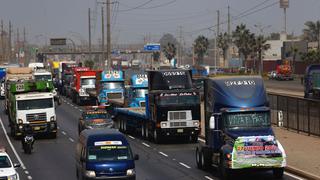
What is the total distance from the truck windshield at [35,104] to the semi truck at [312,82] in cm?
2388

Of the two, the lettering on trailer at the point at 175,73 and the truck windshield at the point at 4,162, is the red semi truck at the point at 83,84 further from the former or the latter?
the truck windshield at the point at 4,162

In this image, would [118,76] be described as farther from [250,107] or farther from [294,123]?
[250,107]

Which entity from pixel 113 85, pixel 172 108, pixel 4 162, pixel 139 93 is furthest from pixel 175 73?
pixel 113 85

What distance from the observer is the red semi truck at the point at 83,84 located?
74.9 m

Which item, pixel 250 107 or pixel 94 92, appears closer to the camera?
pixel 250 107

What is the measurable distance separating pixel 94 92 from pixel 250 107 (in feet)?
153

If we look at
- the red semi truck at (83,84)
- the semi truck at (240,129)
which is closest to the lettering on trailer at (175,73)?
the semi truck at (240,129)

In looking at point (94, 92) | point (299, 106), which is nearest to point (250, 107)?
point (299, 106)

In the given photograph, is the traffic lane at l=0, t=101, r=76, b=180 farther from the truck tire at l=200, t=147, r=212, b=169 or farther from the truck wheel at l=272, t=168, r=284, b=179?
the truck wheel at l=272, t=168, r=284, b=179

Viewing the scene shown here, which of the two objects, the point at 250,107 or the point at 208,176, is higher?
the point at 250,107

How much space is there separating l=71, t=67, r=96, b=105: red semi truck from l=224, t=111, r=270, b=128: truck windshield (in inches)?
1973

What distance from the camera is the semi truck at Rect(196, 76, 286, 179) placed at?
78.4 ft

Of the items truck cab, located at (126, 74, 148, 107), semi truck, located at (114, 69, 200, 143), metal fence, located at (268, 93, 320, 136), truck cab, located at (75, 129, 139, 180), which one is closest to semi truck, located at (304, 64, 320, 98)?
metal fence, located at (268, 93, 320, 136)

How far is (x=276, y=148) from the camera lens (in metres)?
24.0
